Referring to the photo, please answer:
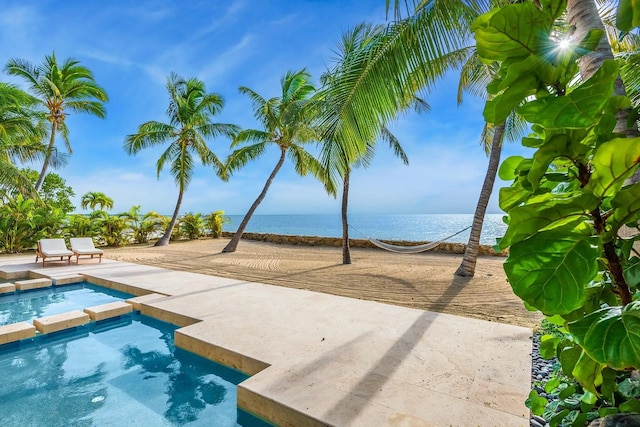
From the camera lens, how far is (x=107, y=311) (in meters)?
3.51

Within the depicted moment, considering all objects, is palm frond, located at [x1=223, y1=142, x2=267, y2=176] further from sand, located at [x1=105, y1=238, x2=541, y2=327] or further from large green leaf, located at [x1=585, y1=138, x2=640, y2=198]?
large green leaf, located at [x1=585, y1=138, x2=640, y2=198]

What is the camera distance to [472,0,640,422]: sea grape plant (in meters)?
0.47

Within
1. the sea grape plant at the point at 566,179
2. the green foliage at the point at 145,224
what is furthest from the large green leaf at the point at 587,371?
the green foliage at the point at 145,224

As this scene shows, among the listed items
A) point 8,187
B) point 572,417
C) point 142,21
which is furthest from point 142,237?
point 572,417

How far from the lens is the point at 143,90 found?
10.1 meters

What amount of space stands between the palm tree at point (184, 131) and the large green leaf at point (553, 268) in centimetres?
1149

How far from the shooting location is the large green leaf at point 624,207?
502 millimetres

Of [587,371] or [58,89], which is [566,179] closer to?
[587,371]

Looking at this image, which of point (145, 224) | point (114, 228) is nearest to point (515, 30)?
point (114, 228)

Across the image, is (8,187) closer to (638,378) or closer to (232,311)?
(232,311)

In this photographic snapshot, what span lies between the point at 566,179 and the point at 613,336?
0.30m

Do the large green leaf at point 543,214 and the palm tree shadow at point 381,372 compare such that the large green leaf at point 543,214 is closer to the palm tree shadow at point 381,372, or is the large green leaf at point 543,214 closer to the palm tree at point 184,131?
the palm tree shadow at point 381,372

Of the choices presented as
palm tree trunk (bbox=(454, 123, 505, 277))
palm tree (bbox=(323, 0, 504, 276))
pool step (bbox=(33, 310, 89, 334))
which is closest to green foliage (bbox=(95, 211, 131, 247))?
pool step (bbox=(33, 310, 89, 334))

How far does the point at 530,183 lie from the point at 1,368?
403cm
